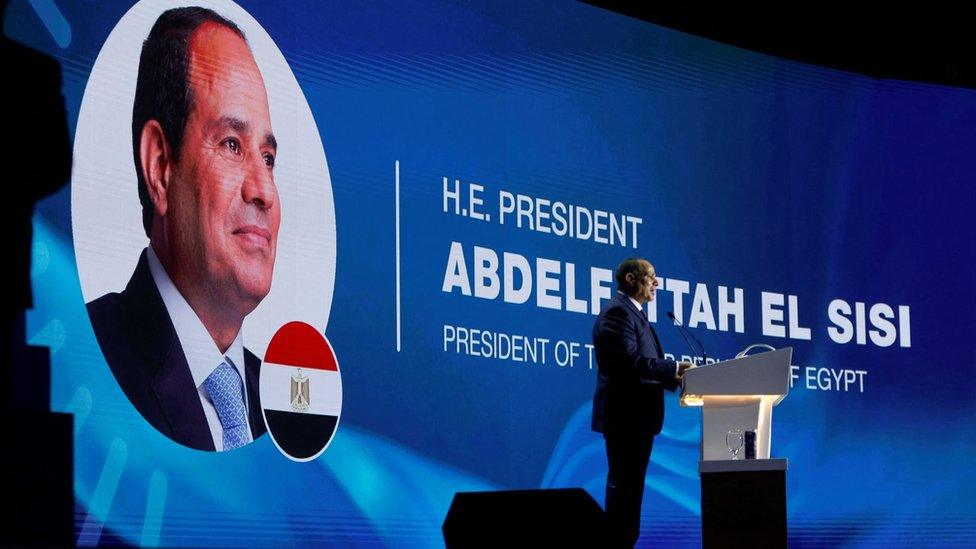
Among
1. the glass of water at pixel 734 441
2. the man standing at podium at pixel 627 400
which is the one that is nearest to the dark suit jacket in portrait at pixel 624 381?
the man standing at podium at pixel 627 400

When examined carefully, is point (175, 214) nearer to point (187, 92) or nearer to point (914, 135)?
point (187, 92)

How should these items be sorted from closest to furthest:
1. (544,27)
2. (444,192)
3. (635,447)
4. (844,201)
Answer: (635,447), (444,192), (544,27), (844,201)

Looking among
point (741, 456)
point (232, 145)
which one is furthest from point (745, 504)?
point (232, 145)

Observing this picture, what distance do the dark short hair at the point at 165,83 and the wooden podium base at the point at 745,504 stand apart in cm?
216

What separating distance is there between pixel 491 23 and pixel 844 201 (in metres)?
2.46

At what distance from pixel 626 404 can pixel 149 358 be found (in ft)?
5.85

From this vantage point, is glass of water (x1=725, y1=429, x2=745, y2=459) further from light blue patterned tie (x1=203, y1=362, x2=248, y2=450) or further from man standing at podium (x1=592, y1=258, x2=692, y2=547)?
light blue patterned tie (x1=203, y1=362, x2=248, y2=450)

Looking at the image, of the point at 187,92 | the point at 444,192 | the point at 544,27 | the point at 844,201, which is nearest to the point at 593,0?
the point at 544,27

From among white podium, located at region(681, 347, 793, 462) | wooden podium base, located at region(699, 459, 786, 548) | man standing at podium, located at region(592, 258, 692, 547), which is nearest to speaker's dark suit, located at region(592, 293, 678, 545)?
man standing at podium, located at region(592, 258, 692, 547)

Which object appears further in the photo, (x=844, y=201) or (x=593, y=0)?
(x=844, y=201)

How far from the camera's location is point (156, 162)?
481 cm

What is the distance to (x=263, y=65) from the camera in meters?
5.25

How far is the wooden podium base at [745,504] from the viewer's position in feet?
14.5

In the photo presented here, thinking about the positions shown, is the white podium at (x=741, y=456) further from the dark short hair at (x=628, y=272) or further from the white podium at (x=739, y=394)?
the dark short hair at (x=628, y=272)
